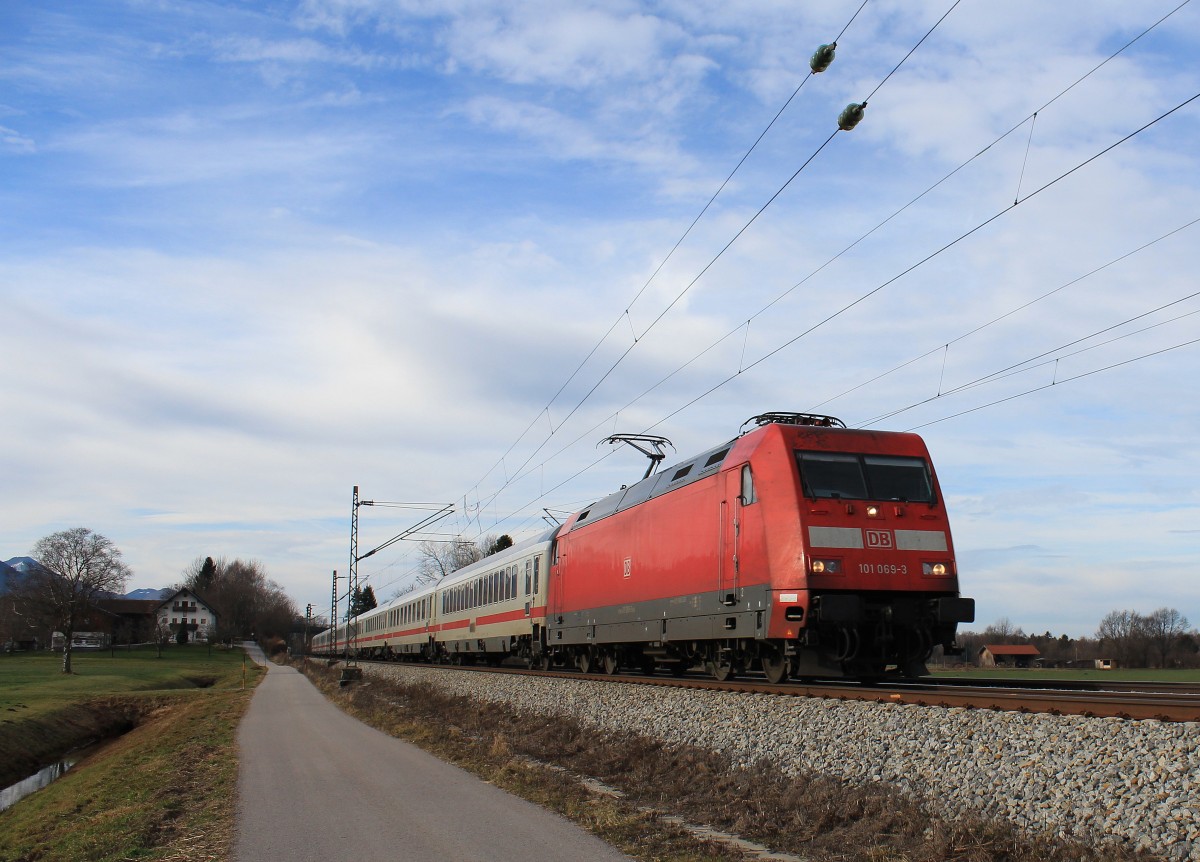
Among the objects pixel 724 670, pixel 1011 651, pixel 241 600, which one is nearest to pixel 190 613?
pixel 241 600

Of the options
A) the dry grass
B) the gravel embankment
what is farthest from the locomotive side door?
the dry grass

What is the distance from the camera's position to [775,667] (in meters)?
13.6

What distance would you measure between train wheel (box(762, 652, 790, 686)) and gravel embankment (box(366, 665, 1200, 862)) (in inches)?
41.2

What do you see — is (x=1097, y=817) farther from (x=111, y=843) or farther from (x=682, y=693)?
(x=111, y=843)

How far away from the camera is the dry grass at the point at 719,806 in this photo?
23.5 ft

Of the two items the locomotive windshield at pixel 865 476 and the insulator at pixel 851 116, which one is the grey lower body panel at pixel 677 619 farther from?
the insulator at pixel 851 116

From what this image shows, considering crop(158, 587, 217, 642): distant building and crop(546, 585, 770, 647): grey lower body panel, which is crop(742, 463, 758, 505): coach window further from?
crop(158, 587, 217, 642): distant building

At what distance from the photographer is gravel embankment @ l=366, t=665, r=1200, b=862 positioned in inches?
252

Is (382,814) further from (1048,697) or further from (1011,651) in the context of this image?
(1011,651)

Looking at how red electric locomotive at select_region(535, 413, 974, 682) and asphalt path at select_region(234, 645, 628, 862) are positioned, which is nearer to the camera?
asphalt path at select_region(234, 645, 628, 862)

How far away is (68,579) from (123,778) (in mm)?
48596

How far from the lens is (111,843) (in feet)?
33.3

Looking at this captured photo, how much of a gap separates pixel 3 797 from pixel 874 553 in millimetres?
21689

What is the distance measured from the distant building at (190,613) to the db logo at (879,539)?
137 metres
